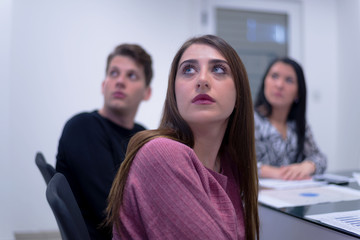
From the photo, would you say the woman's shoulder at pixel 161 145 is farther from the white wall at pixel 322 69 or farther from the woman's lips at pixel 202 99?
the white wall at pixel 322 69

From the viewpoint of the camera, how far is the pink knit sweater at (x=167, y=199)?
2.33 ft

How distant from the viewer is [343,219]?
896mm

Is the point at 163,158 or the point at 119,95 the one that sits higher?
the point at 119,95

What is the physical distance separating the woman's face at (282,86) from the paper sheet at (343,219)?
3.72 ft

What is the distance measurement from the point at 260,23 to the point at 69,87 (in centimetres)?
196

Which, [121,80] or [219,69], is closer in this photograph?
[219,69]

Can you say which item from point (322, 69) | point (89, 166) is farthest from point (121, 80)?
point (322, 69)

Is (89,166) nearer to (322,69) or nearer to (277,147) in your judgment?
(277,147)

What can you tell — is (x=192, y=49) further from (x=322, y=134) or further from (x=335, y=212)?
(x=322, y=134)

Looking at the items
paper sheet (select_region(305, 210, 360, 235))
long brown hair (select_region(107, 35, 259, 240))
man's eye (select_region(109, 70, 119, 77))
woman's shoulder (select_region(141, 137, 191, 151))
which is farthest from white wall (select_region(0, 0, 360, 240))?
paper sheet (select_region(305, 210, 360, 235))

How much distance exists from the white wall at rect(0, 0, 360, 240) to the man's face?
1145 mm

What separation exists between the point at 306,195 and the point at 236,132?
0.40 metres

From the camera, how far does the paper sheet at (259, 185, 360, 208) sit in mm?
1114

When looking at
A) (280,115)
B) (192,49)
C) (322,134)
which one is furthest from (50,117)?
(322,134)
